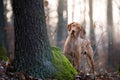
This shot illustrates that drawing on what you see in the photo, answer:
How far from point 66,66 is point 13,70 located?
4.29 ft

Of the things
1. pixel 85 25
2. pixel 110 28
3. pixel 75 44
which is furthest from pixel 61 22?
pixel 75 44

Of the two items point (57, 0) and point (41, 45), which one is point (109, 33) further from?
point (41, 45)

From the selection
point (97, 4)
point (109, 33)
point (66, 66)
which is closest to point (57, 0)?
point (109, 33)

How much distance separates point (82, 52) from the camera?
37.7 ft

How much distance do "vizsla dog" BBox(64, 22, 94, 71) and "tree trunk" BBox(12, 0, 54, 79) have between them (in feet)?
8.50

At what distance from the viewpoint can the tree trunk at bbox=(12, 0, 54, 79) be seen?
779 centimetres

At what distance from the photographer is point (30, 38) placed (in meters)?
7.84

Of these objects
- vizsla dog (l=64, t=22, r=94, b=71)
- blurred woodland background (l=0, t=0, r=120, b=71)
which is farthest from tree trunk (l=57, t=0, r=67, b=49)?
vizsla dog (l=64, t=22, r=94, b=71)

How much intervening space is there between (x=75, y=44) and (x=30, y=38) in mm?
3126

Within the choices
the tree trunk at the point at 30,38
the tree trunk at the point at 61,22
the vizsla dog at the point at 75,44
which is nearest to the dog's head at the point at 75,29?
the vizsla dog at the point at 75,44

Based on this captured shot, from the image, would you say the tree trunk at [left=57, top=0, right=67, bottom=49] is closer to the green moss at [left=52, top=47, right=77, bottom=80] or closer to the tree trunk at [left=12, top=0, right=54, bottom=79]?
the green moss at [left=52, top=47, right=77, bottom=80]

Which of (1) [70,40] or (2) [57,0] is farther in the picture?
(2) [57,0]

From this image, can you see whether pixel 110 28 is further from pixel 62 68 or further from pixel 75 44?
pixel 62 68

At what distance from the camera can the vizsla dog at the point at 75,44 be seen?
414 inches
